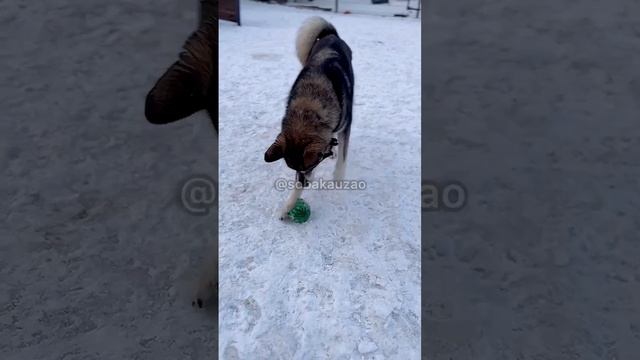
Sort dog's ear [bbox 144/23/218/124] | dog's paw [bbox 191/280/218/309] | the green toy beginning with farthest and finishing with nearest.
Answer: the green toy, dog's paw [bbox 191/280/218/309], dog's ear [bbox 144/23/218/124]

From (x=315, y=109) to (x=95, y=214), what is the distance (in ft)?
3.85

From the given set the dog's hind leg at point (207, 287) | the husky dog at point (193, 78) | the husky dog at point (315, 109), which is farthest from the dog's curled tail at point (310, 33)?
the dog's hind leg at point (207, 287)

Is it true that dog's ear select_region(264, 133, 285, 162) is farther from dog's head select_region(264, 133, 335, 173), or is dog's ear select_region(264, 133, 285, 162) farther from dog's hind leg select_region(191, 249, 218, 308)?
dog's hind leg select_region(191, 249, 218, 308)

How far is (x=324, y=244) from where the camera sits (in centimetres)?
194

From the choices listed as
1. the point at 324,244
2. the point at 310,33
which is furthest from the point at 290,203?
the point at 310,33

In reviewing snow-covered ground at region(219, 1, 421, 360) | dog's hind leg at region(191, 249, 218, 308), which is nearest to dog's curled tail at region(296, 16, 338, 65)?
snow-covered ground at region(219, 1, 421, 360)

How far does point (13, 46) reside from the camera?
3389 mm

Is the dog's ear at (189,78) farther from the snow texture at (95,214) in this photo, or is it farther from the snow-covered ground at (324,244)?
the snow-covered ground at (324,244)

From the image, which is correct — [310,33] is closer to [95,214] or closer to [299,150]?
[299,150]

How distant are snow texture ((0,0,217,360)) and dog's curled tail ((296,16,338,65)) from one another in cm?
69

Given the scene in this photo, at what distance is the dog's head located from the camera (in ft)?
5.62
